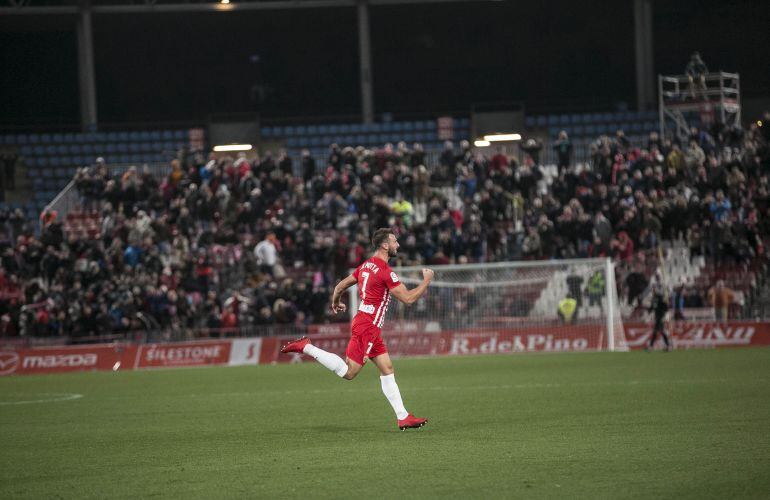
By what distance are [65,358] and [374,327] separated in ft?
64.5

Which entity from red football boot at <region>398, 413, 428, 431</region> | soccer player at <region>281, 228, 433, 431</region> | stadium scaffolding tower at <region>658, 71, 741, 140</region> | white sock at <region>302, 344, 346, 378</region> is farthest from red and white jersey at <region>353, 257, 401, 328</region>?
stadium scaffolding tower at <region>658, 71, 741, 140</region>

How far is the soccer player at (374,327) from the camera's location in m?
12.5

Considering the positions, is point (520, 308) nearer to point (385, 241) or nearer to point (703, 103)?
point (703, 103)

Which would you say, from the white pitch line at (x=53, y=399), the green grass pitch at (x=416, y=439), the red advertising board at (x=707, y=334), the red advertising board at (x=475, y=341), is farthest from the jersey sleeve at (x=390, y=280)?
the red advertising board at (x=707, y=334)

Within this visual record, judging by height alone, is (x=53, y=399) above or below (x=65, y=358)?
above

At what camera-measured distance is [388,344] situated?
30.8m

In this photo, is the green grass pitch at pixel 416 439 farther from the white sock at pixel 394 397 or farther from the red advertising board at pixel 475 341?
the red advertising board at pixel 475 341

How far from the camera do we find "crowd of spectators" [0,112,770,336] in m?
32.1

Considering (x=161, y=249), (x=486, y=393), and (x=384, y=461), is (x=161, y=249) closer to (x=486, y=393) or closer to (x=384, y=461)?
(x=486, y=393)

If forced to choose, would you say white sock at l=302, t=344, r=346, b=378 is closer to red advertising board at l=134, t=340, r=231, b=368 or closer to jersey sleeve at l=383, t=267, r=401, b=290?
jersey sleeve at l=383, t=267, r=401, b=290

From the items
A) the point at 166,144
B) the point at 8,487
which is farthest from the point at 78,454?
the point at 166,144

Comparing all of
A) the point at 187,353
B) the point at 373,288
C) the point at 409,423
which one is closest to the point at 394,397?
the point at 409,423

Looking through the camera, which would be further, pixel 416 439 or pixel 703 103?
pixel 703 103

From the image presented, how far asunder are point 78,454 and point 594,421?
552 cm
